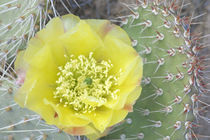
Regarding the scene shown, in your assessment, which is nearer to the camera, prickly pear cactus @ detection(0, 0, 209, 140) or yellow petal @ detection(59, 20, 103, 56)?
yellow petal @ detection(59, 20, 103, 56)

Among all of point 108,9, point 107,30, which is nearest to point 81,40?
point 107,30

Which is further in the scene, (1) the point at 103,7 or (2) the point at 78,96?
(1) the point at 103,7

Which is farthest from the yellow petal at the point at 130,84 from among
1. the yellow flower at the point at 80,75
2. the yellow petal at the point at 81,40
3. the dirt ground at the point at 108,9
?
the dirt ground at the point at 108,9

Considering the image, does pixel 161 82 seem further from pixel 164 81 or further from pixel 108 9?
pixel 108 9

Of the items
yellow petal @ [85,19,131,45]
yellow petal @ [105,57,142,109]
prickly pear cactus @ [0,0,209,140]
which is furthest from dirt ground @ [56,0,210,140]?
yellow petal @ [105,57,142,109]

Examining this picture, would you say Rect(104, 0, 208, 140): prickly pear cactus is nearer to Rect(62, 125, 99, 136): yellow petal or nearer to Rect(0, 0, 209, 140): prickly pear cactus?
Rect(0, 0, 209, 140): prickly pear cactus

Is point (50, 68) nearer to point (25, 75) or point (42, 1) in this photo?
point (25, 75)

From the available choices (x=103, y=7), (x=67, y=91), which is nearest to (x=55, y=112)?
(x=67, y=91)
